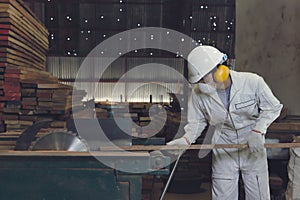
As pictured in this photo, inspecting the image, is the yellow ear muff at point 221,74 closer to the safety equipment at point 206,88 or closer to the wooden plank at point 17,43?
the safety equipment at point 206,88

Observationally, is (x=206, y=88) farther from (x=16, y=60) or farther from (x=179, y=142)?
(x=16, y=60)

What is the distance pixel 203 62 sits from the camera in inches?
101

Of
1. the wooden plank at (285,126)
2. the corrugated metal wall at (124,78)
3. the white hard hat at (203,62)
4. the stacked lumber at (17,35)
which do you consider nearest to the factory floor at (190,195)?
the wooden plank at (285,126)

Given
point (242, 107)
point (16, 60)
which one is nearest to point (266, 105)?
point (242, 107)

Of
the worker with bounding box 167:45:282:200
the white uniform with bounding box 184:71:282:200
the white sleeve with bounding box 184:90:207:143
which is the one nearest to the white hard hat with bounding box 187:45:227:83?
the worker with bounding box 167:45:282:200

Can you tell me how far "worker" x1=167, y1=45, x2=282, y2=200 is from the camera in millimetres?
2604

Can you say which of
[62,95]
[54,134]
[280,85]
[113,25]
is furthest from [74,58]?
[54,134]

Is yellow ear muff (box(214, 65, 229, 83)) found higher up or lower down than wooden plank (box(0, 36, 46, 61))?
lower down

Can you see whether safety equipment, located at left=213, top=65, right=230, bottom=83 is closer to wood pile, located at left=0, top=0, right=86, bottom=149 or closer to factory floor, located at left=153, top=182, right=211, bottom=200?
factory floor, located at left=153, top=182, right=211, bottom=200

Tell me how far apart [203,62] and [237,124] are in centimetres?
68

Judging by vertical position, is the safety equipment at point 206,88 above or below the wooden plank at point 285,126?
above

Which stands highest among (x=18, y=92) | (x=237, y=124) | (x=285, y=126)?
(x=18, y=92)

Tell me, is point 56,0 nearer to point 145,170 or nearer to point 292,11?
point 292,11

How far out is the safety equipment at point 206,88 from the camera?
2704 millimetres
